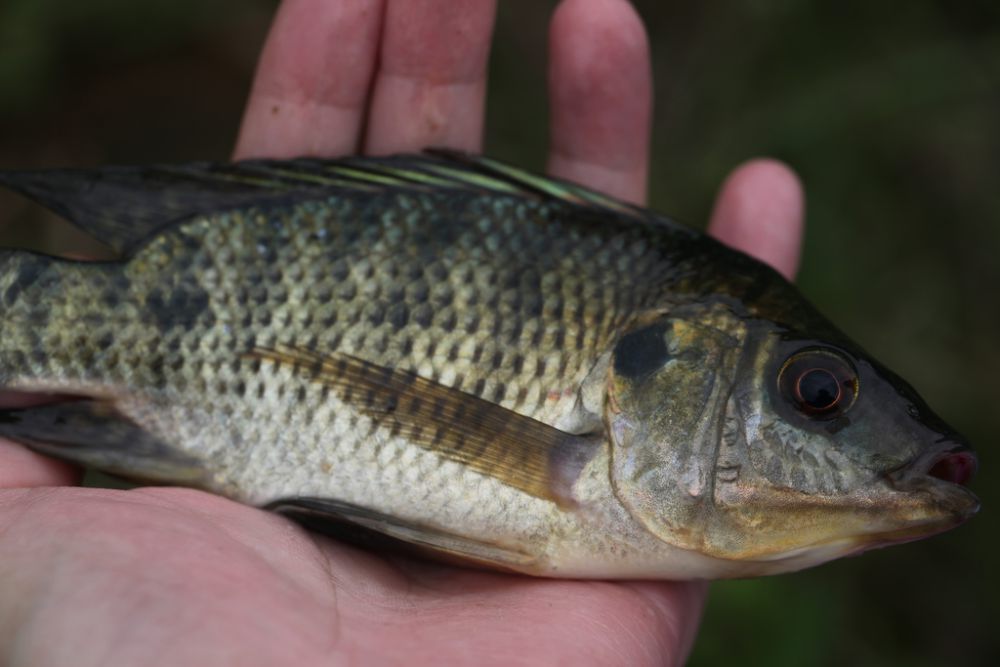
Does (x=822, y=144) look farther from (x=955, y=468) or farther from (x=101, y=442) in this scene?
(x=101, y=442)

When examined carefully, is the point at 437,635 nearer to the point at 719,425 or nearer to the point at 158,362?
the point at 719,425

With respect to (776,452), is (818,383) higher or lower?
higher

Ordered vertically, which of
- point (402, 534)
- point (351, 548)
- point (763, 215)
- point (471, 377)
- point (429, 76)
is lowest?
point (351, 548)

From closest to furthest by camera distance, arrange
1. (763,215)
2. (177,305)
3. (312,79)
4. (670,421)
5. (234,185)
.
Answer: (670,421), (177,305), (234,185), (312,79), (763,215)

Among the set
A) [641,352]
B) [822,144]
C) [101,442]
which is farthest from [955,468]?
[822,144]

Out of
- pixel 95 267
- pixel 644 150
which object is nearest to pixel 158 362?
pixel 95 267
